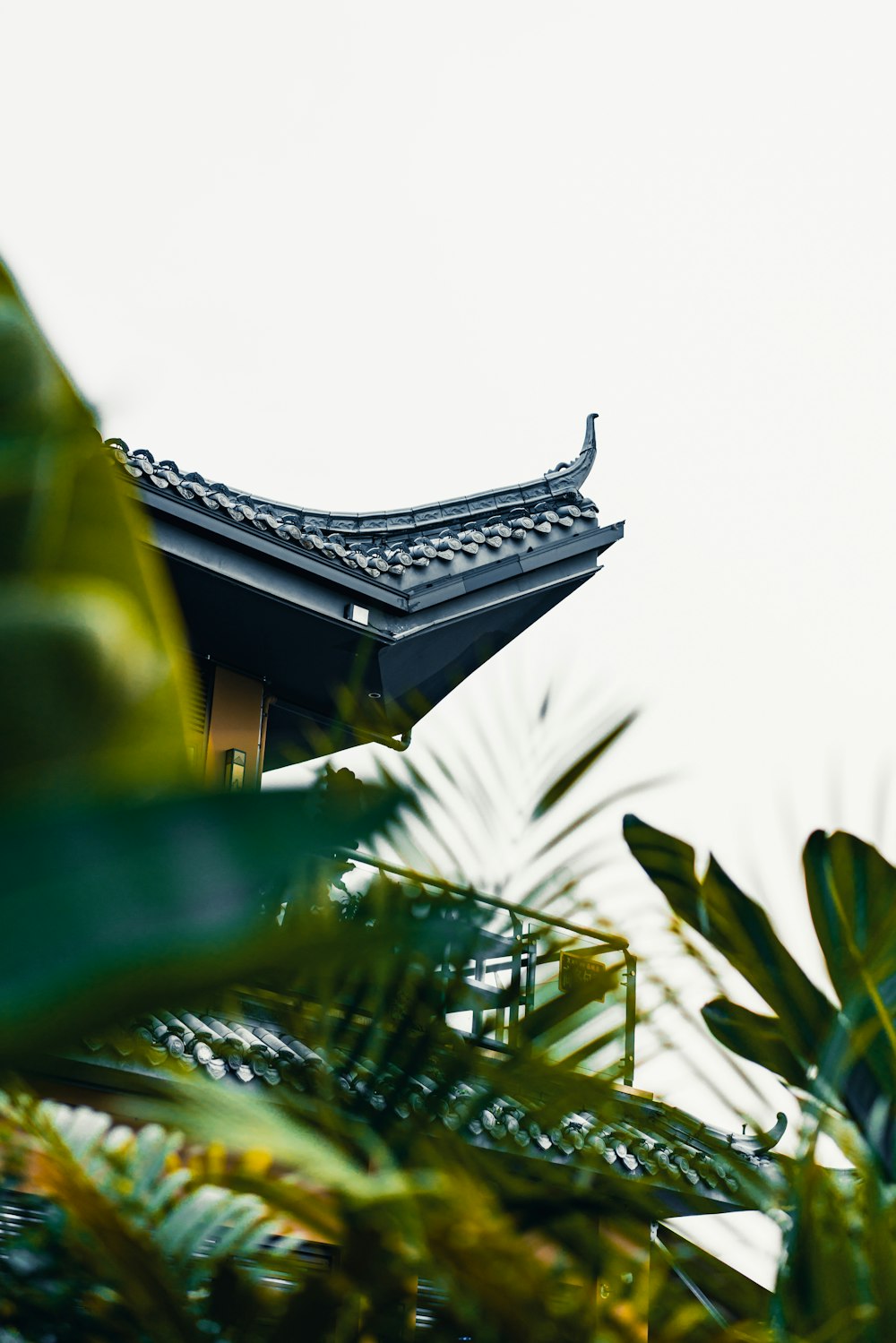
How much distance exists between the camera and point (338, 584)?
7715 mm

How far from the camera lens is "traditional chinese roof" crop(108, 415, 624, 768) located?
23.9 feet

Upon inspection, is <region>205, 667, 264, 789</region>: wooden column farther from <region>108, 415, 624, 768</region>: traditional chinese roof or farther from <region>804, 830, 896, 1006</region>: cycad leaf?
<region>804, 830, 896, 1006</region>: cycad leaf

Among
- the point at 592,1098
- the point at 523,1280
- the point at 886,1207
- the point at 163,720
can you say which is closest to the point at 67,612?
the point at 163,720

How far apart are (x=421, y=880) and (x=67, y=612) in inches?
22.0

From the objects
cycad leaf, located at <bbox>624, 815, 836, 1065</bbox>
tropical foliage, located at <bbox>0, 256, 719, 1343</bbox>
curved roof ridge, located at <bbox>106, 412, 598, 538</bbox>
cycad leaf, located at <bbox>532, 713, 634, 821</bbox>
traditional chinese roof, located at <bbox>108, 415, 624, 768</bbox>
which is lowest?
tropical foliage, located at <bbox>0, 256, 719, 1343</bbox>

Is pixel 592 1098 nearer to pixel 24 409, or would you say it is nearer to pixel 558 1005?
pixel 558 1005

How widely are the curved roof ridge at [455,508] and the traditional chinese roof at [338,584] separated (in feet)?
0.06

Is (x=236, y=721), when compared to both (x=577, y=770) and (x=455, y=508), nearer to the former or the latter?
(x=455, y=508)

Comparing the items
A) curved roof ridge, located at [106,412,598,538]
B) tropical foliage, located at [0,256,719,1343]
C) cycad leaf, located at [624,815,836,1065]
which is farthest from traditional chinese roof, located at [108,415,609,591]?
tropical foliage, located at [0,256,719,1343]

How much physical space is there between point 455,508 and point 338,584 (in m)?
2.95

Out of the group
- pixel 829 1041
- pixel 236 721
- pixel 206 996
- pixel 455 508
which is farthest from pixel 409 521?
pixel 206 996

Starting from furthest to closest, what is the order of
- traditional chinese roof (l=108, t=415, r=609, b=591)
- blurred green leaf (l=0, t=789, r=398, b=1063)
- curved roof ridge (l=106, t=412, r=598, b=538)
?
1. curved roof ridge (l=106, t=412, r=598, b=538)
2. traditional chinese roof (l=108, t=415, r=609, b=591)
3. blurred green leaf (l=0, t=789, r=398, b=1063)

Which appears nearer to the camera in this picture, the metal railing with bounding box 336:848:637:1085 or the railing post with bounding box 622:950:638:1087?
the metal railing with bounding box 336:848:637:1085

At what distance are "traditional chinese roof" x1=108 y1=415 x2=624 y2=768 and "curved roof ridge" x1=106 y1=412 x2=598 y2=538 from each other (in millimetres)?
18
